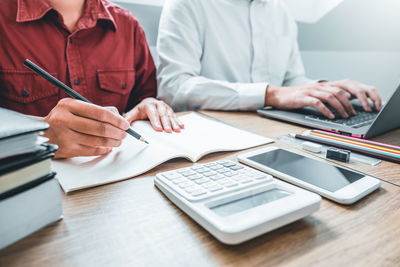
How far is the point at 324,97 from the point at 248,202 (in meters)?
0.56

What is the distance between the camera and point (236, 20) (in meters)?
1.13

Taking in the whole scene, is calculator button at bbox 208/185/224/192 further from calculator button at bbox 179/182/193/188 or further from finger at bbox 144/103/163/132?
finger at bbox 144/103/163/132

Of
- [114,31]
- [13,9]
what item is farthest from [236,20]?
[13,9]

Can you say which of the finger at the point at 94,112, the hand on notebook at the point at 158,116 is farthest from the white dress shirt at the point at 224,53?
the finger at the point at 94,112

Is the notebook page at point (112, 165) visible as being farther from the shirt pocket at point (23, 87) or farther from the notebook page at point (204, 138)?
the shirt pocket at point (23, 87)

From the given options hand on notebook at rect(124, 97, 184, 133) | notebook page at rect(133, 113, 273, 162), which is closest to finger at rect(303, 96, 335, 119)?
notebook page at rect(133, 113, 273, 162)

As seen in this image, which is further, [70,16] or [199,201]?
[70,16]

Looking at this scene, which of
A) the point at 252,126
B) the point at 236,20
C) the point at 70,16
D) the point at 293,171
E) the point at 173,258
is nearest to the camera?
the point at 173,258

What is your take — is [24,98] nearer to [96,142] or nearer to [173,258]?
[96,142]

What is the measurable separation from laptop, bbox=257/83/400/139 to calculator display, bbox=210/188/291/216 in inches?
13.4

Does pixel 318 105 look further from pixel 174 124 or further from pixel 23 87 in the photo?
pixel 23 87

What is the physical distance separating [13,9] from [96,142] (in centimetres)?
55

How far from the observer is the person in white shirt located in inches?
31.5

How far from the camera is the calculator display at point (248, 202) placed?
28 cm
